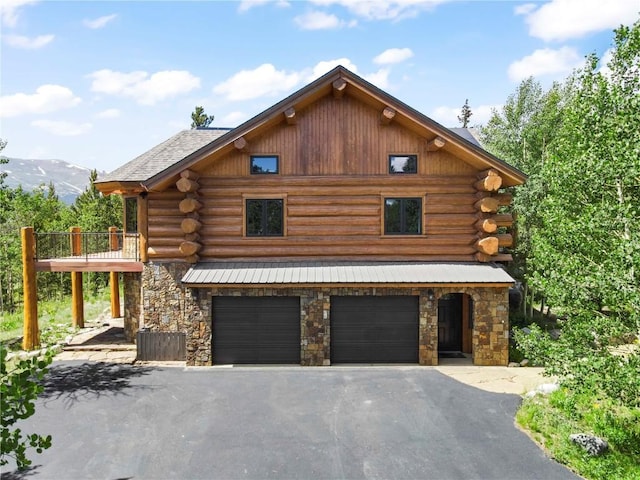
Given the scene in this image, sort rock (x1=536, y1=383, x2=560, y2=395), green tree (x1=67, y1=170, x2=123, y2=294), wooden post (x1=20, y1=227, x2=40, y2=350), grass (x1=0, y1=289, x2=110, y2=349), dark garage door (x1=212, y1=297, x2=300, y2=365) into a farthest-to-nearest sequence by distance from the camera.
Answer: green tree (x1=67, y1=170, x2=123, y2=294), grass (x1=0, y1=289, x2=110, y2=349), wooden post (x1=20, y1=227, x2=40, y2=350), dark garage door (x1=212, y1=297, x2=300, y2=365), rock (x1=536, y1=383, x2=560, y2=395)

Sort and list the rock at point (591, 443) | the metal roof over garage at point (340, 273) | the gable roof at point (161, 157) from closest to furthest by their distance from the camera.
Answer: the rock at point (591, 443), the metal roof over garage at point (340, 273), the gable roof at point (161, 157)

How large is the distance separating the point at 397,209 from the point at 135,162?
10820mm

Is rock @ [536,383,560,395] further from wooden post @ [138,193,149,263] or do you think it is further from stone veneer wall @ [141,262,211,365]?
wooden post @ [138,193,149,263]

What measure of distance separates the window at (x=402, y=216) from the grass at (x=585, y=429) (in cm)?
670

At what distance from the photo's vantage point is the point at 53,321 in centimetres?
2245

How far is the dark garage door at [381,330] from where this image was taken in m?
14.7

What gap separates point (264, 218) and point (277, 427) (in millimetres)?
7549

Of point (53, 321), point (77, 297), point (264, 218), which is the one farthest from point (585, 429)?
point (53, 321)

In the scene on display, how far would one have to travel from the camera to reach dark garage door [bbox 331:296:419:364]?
48.1ft

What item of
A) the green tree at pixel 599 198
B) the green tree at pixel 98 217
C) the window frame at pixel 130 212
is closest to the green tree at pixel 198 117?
the green tree at pixel 98 217

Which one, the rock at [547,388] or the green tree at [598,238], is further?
the rock at [547,388]

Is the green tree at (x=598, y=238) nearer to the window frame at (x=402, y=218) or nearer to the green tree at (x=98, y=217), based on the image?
the window frame at (x=402, y=218)

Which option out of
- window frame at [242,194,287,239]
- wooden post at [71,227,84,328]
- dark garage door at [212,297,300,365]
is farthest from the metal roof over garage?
wooden post at [71,227,84,328]

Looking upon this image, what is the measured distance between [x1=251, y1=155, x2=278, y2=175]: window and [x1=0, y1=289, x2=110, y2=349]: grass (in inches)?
448
